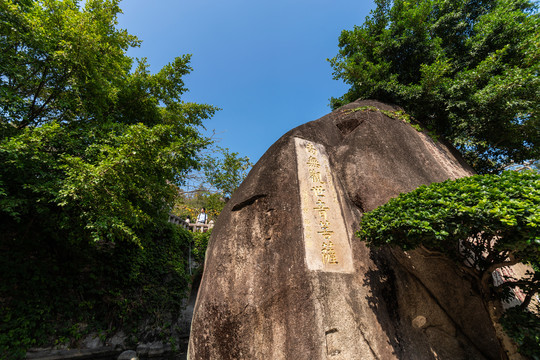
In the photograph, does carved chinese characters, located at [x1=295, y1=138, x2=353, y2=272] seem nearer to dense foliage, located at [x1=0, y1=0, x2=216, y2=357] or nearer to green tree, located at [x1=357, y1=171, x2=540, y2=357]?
green tree, located at [x1=357, y1=171, x2=540, y2=357]

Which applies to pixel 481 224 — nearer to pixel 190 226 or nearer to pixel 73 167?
pixel 73 167

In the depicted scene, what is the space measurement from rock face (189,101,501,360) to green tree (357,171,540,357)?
57 centimetres

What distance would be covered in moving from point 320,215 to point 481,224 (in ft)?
6.96

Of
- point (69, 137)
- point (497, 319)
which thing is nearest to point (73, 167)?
point (69, 137)

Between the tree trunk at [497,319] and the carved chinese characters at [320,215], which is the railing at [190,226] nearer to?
the carved chinese characters at [320,215]

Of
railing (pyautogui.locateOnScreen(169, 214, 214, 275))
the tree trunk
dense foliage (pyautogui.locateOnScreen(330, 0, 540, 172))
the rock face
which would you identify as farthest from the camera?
railing (pyautogui.locateOnScreen(169, 214, 214, 275))

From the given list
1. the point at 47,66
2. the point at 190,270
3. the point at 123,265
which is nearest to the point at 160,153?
the point at 47,66

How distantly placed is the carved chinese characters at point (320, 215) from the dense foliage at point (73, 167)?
384 centimetres

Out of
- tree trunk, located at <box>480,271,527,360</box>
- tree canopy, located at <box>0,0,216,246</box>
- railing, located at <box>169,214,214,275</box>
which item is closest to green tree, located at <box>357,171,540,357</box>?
tree trunk, located at <box>480,271,527,360</box>

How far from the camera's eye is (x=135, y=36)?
826cm

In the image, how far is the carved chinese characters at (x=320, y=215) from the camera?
12.0 ft

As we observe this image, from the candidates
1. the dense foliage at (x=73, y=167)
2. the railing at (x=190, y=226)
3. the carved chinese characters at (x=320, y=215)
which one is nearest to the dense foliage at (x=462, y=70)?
the carved chinese characters at (x=320, y=215)

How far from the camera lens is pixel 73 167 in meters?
4.66

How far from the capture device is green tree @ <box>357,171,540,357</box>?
250 cm
